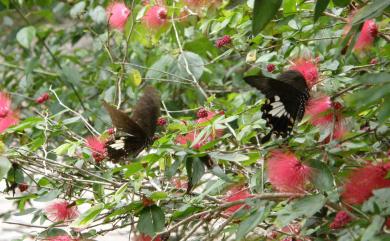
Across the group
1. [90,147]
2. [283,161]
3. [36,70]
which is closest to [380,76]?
[283,161]

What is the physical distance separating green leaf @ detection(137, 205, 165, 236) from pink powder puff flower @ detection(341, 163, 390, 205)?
47cm

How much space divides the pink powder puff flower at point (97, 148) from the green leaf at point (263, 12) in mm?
999

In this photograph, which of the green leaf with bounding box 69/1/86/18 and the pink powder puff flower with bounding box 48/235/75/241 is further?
the green leaf with bounding box 69/1/86/18

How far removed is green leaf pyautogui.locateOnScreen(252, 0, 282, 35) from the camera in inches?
40.0

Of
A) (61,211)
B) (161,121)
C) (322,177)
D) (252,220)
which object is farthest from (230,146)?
(252,220)

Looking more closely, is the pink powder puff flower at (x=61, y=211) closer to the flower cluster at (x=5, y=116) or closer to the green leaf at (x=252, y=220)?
the flower cluster at (x=5, y=116)

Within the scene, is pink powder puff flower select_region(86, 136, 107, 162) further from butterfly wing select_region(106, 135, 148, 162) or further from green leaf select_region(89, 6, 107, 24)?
green leaf select_region(89, 6, 107, 24)

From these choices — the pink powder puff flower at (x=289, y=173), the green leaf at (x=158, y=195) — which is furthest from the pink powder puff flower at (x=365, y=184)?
the green leaf at (x=158, y=195)

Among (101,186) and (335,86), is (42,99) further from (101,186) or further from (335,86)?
(335,86)

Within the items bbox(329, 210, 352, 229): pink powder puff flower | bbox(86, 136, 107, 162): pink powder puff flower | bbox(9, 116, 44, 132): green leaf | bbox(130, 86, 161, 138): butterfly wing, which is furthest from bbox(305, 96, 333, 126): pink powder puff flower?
bbox(9, 116, 44, 132): green leaf

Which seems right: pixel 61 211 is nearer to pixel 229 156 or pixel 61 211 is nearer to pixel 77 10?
pixel 229 156

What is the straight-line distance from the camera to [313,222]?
139 cm

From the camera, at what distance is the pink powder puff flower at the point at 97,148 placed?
1.92 m

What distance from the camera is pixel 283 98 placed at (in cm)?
162
